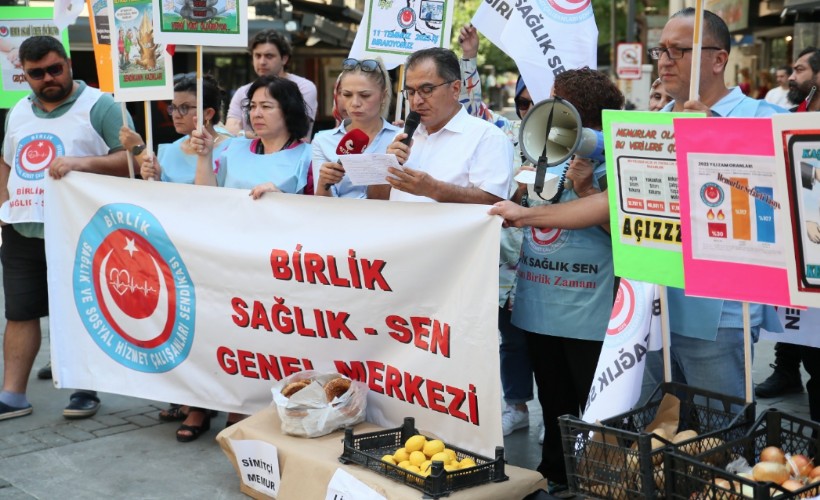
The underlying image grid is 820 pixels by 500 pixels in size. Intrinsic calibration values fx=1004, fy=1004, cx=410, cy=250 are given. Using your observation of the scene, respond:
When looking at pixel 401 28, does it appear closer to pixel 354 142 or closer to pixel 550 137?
pixel 354 142

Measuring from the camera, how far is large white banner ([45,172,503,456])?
4176 millimetres

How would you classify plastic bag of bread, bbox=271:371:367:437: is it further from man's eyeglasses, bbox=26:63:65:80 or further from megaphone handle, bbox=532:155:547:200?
man's eyeglasses, bbox=26:63:65:80

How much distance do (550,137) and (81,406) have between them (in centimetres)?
340

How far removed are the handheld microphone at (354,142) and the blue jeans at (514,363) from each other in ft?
4.15

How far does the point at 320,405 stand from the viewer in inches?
172

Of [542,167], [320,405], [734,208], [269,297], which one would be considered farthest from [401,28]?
[734,208]

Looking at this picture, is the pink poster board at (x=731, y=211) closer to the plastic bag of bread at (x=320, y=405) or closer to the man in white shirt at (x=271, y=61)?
the plastic bag of bread at (x=320, y=405)

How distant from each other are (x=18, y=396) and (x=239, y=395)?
168 cm

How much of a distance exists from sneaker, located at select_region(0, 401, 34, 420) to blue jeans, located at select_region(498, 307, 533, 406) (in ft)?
9.21

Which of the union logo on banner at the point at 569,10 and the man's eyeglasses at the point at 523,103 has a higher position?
the union logo on banner at the point at 569,10

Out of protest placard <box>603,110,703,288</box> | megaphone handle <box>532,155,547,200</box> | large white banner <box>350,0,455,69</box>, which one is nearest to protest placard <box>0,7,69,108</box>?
large white banner <box>350,0,455,69</box>

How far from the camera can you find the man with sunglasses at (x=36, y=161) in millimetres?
5797

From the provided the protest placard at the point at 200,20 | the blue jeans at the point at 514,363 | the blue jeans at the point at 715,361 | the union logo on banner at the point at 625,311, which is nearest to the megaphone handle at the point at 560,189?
the union logo on banner at the point at 625,311

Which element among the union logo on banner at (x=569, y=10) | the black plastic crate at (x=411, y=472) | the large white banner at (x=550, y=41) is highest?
the union logo on banner at (x=569, y=10)
